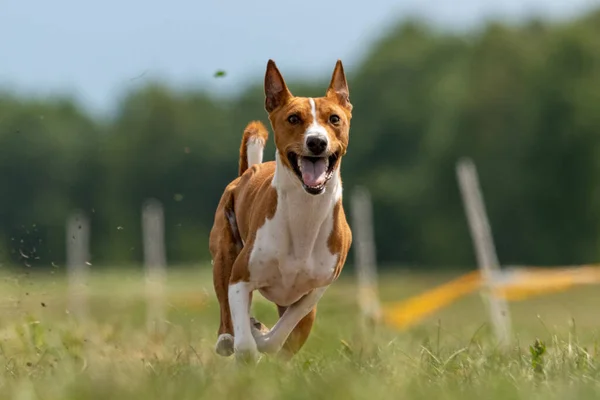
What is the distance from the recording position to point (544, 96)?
50344 mm

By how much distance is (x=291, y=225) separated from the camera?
635 cm

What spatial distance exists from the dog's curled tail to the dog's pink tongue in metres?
1.28

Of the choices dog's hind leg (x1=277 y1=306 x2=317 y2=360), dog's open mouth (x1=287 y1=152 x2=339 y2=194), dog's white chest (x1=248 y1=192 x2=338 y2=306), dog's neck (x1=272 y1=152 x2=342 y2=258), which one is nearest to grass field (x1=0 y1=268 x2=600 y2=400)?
dog's hind leg (x1=277 y1=306 x2=317 y2=360)

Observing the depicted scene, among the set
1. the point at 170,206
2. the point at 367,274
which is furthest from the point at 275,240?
the point at 170,206

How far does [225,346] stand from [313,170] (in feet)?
3.78

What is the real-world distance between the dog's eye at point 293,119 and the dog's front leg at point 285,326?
1.03 metres

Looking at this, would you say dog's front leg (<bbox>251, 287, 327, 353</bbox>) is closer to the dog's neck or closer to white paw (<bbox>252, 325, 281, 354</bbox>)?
white paw (<bbox>252, 325, 281, 354</bbox>)

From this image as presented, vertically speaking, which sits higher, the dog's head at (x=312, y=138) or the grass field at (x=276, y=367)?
the dog's head at (x=312, y=138)

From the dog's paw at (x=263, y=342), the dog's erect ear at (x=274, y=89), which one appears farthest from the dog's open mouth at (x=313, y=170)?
the dog's paw at (x=263, y=342)

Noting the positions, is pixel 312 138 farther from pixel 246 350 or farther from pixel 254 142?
pixel 254 142

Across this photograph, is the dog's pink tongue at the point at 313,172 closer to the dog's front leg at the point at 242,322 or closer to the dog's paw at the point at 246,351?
the dog's front leg at the point at 242,322

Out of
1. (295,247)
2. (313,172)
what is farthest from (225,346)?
(313,172)

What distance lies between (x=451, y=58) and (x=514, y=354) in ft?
204

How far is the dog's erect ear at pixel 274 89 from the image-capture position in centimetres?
640
